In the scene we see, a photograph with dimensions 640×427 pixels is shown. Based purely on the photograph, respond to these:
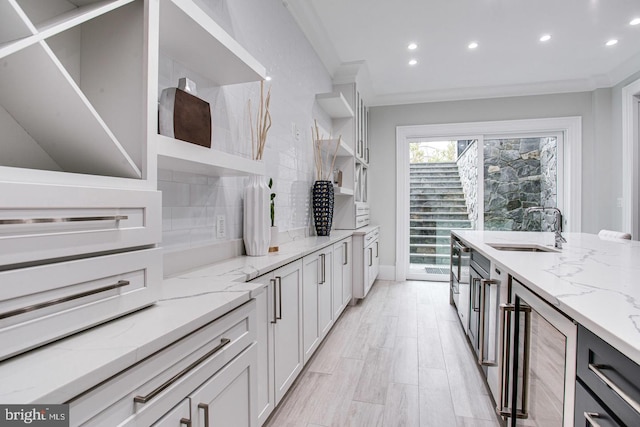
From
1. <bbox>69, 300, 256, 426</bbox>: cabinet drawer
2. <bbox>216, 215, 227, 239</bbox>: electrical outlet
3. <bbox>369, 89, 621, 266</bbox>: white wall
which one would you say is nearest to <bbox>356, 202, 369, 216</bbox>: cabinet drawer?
<bbox>369, 89, 621, 266</bbox>: white wall

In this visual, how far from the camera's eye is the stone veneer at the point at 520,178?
481cm

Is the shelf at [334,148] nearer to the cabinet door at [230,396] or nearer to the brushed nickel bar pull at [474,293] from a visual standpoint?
the brushed nickel bar pull at [474,293]

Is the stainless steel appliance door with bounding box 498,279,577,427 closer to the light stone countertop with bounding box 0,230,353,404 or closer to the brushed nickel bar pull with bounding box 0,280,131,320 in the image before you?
the light stone countertop with bounding box 0,230,353,404

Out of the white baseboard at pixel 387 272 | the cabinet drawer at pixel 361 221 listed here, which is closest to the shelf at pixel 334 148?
the cabinet drawer at pixel 361 221

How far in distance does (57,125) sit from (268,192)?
1130 millimetres

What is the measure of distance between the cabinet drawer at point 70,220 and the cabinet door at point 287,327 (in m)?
0.83

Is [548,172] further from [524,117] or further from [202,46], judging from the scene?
[202,46]

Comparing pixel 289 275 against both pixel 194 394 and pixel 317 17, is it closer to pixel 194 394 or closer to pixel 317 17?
pixel 194 394

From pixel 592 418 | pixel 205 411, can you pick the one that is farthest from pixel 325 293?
pixel 592 418

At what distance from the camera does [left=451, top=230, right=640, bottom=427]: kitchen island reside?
2.45ft

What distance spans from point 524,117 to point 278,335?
479 centimetres

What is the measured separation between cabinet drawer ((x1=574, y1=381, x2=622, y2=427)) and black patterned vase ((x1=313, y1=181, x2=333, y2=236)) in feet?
7.89

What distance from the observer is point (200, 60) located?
1508mm

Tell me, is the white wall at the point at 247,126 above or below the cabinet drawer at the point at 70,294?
above
